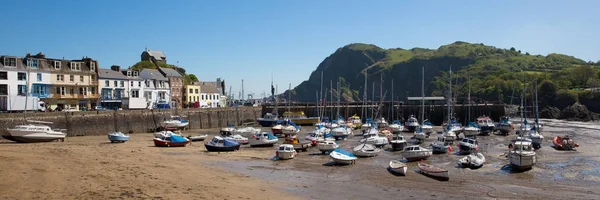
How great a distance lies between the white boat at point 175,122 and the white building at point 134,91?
25.9ft

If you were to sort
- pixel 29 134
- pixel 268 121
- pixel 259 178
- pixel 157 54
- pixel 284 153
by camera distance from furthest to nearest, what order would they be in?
pixel 157 54 < pixel 268 121 < pixel 29 134 < pixel 284 153 < pixel 259 178

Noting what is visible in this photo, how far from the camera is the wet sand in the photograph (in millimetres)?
22109

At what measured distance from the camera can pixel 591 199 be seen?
2467 centimetres

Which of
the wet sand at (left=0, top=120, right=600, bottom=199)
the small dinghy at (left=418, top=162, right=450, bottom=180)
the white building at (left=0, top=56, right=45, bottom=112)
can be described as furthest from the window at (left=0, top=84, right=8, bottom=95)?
the small dinghy at (left=418, top=162, right=450, bottom=180)

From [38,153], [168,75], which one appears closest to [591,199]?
[38,153]

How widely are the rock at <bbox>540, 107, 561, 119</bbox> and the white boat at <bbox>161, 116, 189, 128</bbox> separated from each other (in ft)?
259

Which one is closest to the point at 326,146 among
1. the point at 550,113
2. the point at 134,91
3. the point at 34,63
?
the point at 34,63

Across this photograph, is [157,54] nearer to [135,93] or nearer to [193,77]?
[193,77]

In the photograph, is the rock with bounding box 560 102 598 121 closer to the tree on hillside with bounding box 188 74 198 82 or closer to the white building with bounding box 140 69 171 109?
the white building with bounding box 140 69 171 109

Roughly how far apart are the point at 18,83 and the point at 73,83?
822cm

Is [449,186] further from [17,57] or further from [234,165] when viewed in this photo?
[17,57]

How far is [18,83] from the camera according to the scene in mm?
59375

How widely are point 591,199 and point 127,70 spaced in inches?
2811

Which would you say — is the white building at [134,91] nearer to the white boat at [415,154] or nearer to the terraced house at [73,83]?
the terraced house at [73,83]
